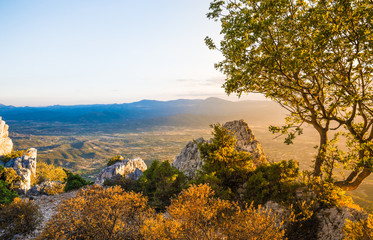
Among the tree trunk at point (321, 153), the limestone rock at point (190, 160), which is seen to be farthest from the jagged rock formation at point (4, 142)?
the tree trunk at point (321, 153)

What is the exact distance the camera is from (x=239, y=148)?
63.9 ft

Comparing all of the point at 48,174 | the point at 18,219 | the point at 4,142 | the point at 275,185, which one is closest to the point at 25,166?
the point at 48,174

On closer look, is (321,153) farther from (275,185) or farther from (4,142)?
(4,142)

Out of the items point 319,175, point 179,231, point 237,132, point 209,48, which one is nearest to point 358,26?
point 209,48

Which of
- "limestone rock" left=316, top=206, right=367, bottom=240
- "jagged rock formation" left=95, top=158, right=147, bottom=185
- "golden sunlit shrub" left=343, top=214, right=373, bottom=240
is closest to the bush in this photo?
"jagged rock formation" left=95, top=158, right=147, bottom=185

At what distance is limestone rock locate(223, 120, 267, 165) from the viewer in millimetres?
18773

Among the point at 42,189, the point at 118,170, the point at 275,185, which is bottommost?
the point at 42,189

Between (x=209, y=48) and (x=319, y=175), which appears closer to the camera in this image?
(x=209, y=48)

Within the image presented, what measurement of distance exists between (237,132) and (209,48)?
1298 centimetres

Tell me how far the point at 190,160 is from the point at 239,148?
619cm

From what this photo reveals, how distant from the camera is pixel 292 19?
9.07 meters

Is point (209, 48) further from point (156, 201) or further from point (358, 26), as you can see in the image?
point (156, 201)

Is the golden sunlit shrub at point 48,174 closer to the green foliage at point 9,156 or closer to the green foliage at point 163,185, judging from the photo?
the green foliage at point 9,156

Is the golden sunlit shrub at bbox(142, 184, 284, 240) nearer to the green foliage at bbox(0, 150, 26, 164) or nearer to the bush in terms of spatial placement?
the bush
